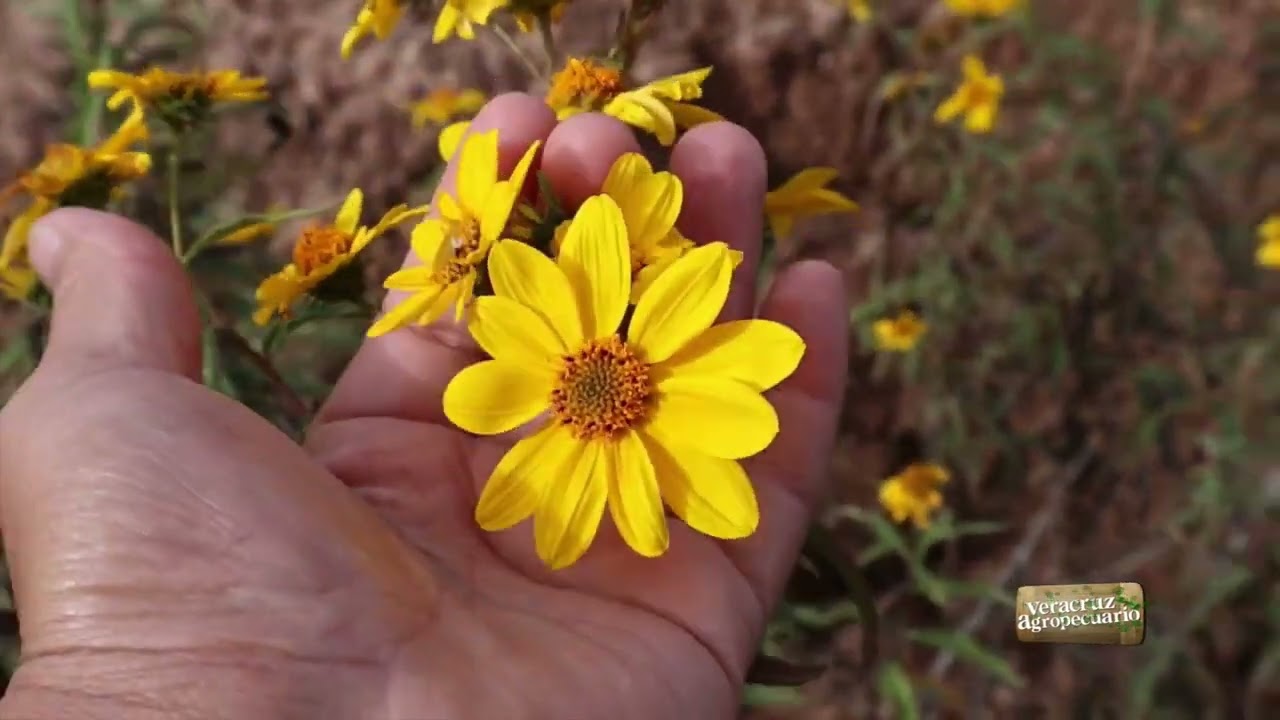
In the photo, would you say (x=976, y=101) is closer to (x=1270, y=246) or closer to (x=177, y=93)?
(x=1270, y=246)

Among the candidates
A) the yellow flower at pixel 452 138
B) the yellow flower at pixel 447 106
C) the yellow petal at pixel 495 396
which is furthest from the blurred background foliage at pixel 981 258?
the yellow petal at pixel 495 396

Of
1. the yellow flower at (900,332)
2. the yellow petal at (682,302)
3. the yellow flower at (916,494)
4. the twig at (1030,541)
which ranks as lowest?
the twig at (1030,541)

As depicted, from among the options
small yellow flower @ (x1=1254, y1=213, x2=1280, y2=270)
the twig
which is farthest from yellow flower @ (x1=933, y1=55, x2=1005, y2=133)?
the twig

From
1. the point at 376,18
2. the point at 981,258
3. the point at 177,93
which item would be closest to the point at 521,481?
the point at 376,18

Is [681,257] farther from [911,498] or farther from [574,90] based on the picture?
[911,498]

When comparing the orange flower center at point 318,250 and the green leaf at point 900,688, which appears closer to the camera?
the orange flower center at point 318,250

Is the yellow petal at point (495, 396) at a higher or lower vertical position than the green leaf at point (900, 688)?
higher

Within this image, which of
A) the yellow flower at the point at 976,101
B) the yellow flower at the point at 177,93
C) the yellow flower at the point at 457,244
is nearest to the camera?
the yellow flower at the point at 457,244

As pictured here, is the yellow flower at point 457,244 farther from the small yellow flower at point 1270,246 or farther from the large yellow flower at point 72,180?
the small yellow flower at point 1270,246
